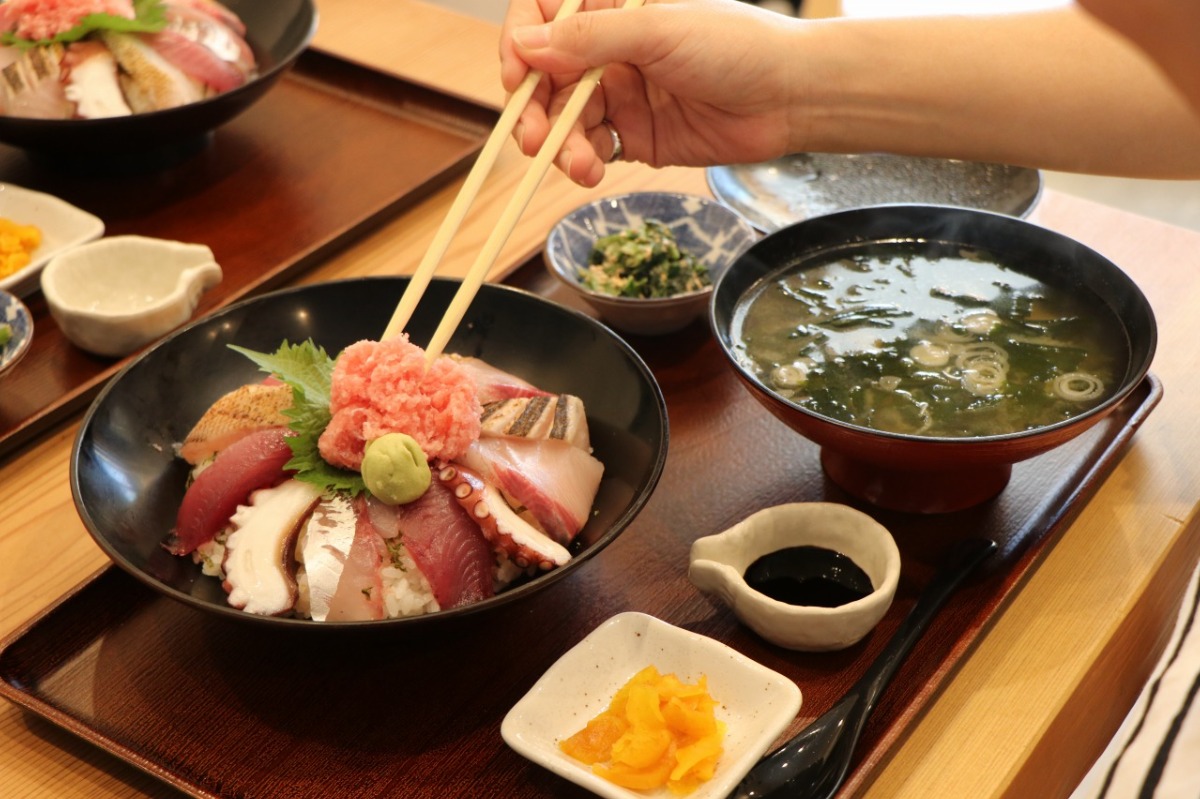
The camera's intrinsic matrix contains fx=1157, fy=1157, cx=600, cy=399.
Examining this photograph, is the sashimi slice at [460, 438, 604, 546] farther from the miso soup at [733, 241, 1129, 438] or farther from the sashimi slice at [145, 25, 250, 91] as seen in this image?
the sashimi slice at [145, 25, 250, 91]

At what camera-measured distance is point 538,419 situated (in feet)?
4.70

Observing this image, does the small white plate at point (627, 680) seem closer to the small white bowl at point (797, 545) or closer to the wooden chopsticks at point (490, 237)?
the small white bowl at point (797, 545)

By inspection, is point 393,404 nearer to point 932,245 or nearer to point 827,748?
point 827,748

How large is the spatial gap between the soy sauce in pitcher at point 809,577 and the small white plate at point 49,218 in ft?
4.39

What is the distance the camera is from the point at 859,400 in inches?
58.7

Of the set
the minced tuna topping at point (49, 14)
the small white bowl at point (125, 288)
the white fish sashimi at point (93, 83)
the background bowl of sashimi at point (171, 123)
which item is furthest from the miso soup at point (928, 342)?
the minced tuna topping at point (49, 14)

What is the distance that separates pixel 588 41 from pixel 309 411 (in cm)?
62

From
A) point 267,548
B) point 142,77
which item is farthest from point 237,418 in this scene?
point 142,77

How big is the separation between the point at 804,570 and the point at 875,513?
18 cm

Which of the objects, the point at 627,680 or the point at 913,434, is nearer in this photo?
the point at 627,680

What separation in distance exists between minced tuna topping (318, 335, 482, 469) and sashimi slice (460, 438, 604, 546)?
4 centimetres

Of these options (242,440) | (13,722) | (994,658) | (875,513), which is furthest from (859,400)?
(13,722)

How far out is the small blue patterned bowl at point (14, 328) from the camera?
1683 millimetres

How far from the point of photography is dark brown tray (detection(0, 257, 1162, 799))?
1.23 meters
